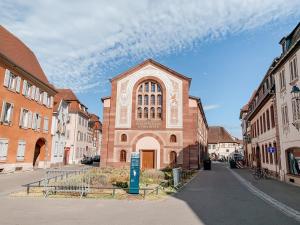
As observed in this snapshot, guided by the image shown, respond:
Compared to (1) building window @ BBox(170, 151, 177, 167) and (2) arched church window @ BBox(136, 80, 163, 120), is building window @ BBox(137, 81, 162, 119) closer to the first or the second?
(2) arched church window @ BBox(136, 80, 163, 120)

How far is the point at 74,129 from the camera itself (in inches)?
1884

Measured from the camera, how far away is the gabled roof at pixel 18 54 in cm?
2698

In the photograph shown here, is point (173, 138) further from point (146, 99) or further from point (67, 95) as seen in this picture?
point (67, 95)

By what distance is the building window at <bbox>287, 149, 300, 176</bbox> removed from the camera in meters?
18.3

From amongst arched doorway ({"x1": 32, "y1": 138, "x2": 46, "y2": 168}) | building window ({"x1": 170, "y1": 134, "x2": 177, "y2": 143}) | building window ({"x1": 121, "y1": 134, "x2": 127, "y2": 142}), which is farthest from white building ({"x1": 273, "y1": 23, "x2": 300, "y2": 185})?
arched doorway ({"x1": 32, "y1": 138, "x2": 46, "y2": 168})

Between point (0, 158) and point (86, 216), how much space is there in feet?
64.2

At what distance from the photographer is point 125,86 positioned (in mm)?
35406

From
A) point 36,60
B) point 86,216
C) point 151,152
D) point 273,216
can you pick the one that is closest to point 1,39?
point 36,60

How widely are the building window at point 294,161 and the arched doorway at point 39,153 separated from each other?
91.9 feet

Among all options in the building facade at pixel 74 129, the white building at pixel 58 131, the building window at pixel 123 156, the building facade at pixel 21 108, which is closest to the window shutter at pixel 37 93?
the building facade at pixel 21 108

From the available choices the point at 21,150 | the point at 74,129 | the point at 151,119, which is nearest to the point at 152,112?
the point at 151,119

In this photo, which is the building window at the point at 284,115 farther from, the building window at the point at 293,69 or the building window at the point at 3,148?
the building window at the point at 3,148

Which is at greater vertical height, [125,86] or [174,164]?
[125,86]

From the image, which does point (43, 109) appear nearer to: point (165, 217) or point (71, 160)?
point (71, 160)
